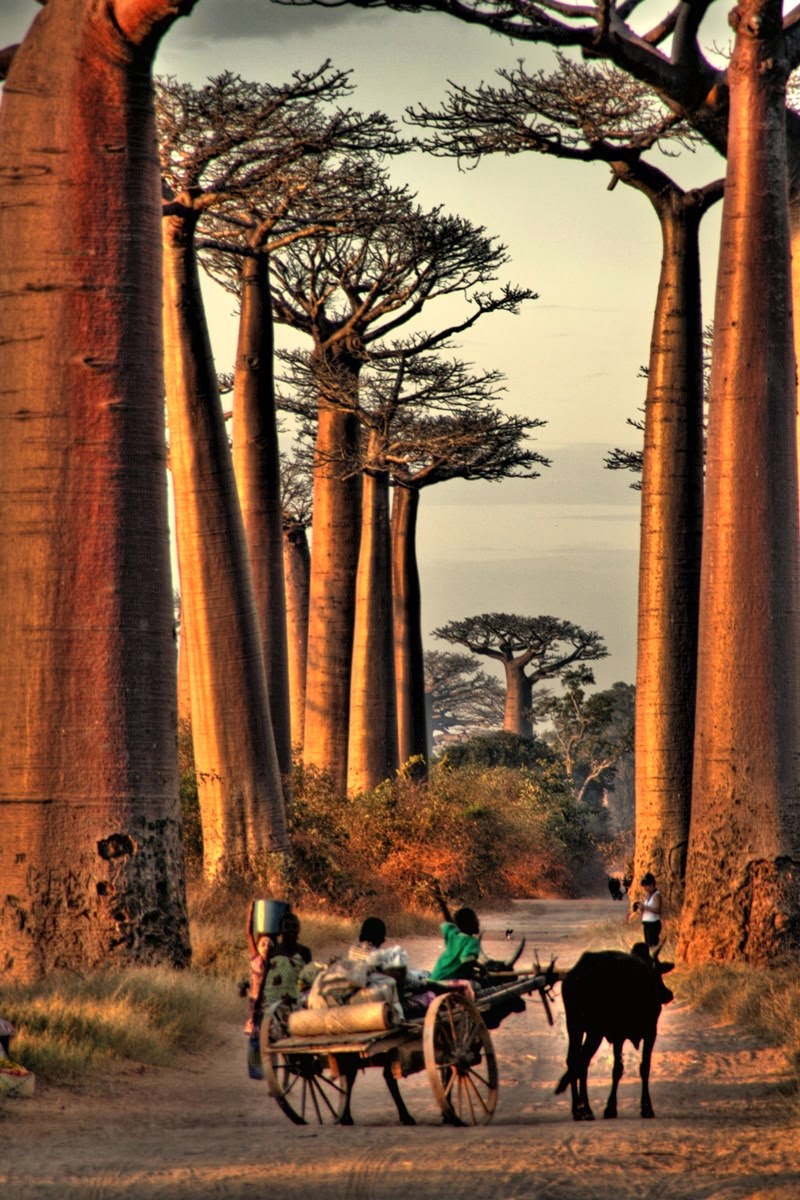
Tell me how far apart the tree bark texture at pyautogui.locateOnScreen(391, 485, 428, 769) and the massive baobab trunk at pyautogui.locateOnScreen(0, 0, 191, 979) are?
1906cm

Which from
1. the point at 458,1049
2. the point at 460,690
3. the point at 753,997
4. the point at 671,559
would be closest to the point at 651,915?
the point at 753,997

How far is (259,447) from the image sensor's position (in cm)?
1894

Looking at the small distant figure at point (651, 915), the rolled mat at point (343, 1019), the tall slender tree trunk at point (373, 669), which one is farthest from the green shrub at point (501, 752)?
the rolled mat at point (343, 1019)

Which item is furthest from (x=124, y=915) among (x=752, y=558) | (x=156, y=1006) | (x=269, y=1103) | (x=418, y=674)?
(x=418, y=674)

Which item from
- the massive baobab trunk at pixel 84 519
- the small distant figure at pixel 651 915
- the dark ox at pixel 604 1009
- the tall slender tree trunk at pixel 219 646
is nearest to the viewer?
the dark ox at pixel 604 1009

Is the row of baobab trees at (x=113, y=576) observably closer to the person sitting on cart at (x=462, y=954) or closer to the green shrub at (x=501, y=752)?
the person sitting on cart at (x=462, y=954)

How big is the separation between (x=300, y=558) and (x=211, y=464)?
21617 millimetres

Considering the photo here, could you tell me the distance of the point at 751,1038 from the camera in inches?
377

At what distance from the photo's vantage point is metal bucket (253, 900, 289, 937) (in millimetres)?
7977

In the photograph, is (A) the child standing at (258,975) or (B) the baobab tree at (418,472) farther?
(B) the baobab tree at (418,472)

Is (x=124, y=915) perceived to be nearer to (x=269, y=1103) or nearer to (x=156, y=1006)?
(x=156, y=1006)

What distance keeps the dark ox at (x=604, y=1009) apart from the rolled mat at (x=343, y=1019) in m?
0.83

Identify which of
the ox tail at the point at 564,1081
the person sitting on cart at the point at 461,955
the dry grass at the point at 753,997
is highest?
the person sitting on cart at the point at 461,955

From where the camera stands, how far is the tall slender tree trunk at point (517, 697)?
1662 inches
